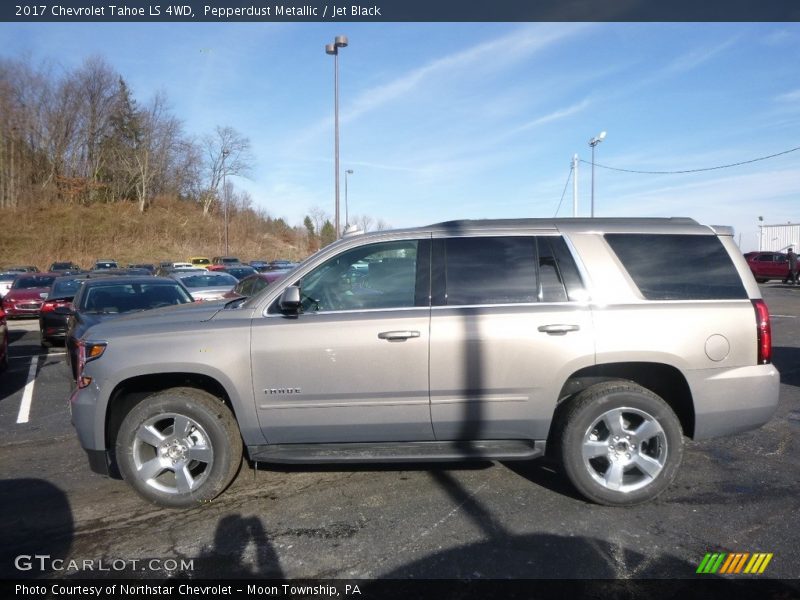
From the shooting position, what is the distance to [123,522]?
4113mm

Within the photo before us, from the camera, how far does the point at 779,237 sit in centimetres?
4441

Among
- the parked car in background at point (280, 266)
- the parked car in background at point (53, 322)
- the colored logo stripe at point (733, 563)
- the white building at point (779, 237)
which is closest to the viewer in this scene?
the colored logo stripe at point (733, 563)

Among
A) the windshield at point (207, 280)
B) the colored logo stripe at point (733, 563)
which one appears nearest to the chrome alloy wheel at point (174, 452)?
the colored logo stripe at point (733, 563)

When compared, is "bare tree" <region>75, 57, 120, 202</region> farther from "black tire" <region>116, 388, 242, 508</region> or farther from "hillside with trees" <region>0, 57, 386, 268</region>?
"black tire" <region>116, 388, 242, 508</region>

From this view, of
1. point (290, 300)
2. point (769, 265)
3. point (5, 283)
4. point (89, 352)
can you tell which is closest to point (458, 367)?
point (290, 300)

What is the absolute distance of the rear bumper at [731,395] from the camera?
4.22 metres

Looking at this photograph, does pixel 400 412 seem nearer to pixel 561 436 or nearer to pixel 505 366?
pixel 505 366

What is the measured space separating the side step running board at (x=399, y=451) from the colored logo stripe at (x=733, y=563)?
118 cm

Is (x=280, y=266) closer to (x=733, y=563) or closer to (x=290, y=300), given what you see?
(x=290, y=300)

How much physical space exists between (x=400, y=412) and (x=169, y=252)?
5794 cm

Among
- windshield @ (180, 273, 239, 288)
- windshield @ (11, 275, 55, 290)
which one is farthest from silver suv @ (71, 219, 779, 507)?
windshield @ (11, 275, 55, 290)

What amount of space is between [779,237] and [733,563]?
161 feet

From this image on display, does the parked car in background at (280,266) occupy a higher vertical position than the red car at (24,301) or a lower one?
higher

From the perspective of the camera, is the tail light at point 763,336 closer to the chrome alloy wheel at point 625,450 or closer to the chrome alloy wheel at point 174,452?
the chrome alloy wheel at point 625,450
